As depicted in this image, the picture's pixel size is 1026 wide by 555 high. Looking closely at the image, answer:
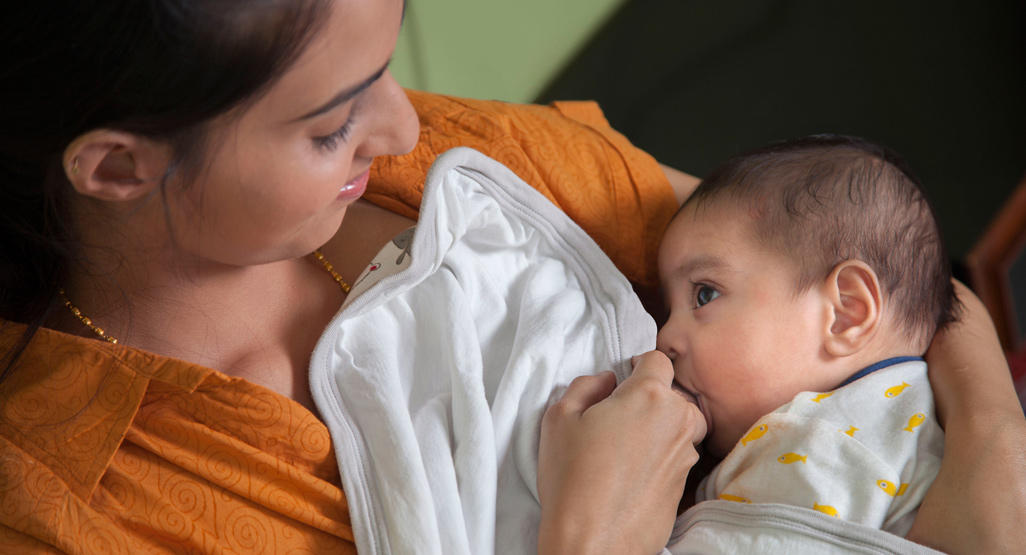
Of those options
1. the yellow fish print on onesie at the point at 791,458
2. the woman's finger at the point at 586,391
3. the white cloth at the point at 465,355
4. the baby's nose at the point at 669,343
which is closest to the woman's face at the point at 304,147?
the white cloth at the point at 465,355

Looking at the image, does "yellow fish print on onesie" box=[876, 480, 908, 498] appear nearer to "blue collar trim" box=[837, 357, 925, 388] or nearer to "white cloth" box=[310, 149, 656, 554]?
"blue collar trim" box=[837, 357, 925, 388]

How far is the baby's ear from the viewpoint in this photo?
3.82ft

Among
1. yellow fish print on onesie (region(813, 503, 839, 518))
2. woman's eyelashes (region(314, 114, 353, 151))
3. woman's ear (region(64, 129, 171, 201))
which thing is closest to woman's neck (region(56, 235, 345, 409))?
woman's ear (region(64, 129, 171, 201))

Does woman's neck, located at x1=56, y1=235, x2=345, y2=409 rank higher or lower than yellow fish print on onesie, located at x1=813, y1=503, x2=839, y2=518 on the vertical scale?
lower

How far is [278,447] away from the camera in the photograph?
1.00 meters

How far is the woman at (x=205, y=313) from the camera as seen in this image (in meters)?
0.82

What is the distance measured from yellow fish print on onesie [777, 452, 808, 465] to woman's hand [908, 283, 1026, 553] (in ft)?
0.44

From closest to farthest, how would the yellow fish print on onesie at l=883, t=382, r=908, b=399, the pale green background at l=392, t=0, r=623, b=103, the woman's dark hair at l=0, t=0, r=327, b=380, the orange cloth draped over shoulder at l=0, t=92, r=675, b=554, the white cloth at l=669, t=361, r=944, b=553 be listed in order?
the woman's dark hair at l=0, t=0, r=327, b=380 → the orange cloth draped over shoulder at l=0, t=92, r=675, b=554 → the white cloth at l=669, t=361, r=944, b=553 → the yellow fish print on onesie at l=883, t=382, r=908, b=399 → the pale green background at l=392, t=0, r=623, b=103

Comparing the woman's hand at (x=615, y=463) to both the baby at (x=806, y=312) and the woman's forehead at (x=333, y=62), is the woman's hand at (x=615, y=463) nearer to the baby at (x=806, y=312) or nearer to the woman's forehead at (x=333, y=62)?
the baby at (x=806, y=312)

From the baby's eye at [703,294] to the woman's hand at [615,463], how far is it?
5.9 inches

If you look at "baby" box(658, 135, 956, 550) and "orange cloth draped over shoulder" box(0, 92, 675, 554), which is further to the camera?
"baby" box(658, 135, 956, 550)

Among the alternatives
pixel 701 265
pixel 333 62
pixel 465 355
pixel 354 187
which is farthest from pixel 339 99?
pixel 701 265


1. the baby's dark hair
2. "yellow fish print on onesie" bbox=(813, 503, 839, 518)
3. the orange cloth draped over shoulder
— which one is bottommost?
the orange cloth draped over shoulder

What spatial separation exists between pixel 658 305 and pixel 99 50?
3.03 feet
